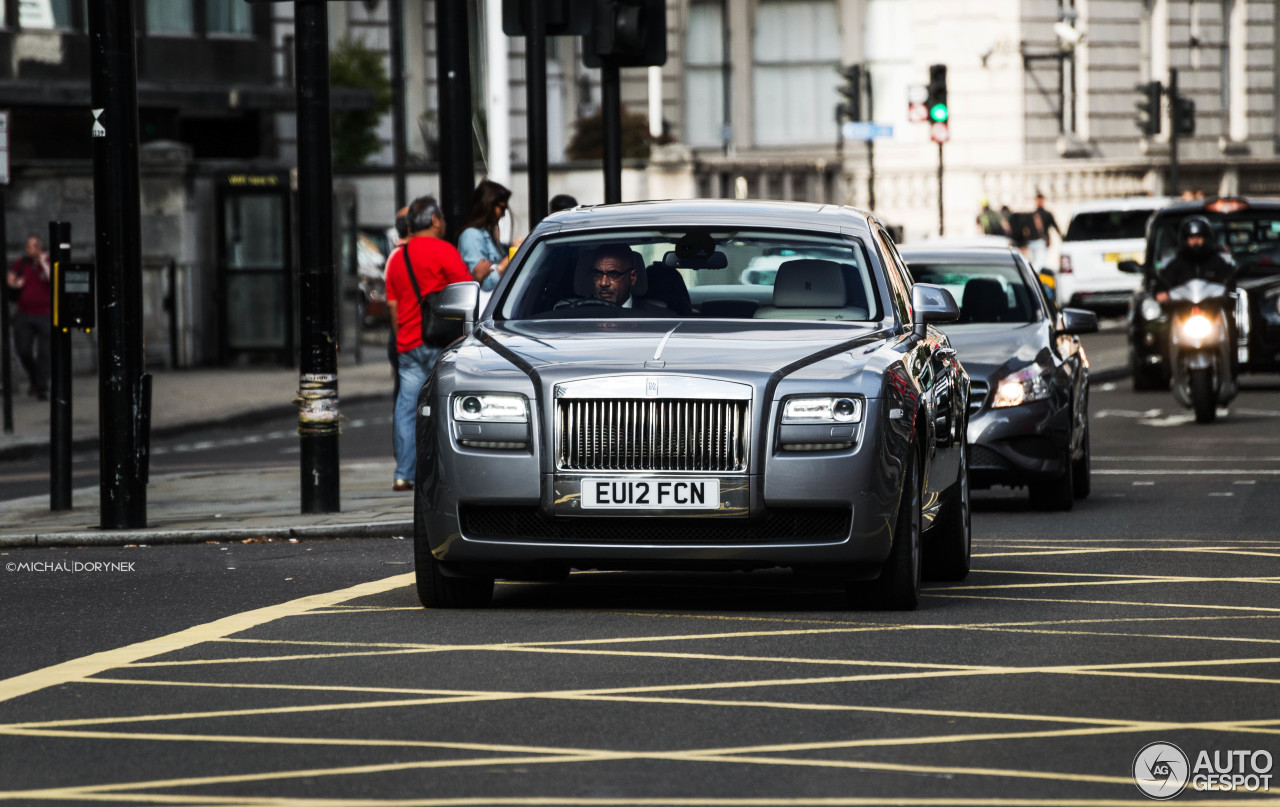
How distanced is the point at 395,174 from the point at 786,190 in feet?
39.5

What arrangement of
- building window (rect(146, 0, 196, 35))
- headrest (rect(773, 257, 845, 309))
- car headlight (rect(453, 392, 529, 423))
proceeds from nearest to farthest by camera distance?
car headlight (rect(453, 392, 529, 423))
headrest (rect(773, 257, 845, 309))
building window (rect(146, 0, 196, 35))

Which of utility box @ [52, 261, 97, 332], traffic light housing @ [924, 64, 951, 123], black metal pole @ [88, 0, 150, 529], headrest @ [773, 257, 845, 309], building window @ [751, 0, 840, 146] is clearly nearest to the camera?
headrest @ [773, 257, 845, 309]

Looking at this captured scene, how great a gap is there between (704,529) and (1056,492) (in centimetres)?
538

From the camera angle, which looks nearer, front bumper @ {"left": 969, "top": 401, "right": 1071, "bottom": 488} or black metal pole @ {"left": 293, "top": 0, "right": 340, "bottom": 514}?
black metal pole @ {"left": 293, "top": 0, "right": 340, "bottom": 514}

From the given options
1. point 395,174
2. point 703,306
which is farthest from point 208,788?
point 395,174

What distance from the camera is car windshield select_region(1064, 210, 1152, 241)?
38781 mm

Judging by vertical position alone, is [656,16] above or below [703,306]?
above

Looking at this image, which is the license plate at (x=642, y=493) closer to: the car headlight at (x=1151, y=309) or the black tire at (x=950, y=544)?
the black tire at (x=950, y=544)

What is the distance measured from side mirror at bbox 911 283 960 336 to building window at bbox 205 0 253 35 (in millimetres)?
32565

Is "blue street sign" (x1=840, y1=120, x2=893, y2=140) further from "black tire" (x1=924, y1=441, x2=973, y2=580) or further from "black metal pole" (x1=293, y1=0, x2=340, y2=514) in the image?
"black tire" (x1=924, y1=441, x2=973, y2=580)

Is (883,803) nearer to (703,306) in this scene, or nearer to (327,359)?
(703,306)

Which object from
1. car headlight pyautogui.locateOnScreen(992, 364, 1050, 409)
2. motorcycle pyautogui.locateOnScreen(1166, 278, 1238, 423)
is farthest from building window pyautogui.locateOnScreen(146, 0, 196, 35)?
car headlight pyautogui.locateOnScreen(992, 364, 1050, 409)

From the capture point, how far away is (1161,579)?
10227 millimetres

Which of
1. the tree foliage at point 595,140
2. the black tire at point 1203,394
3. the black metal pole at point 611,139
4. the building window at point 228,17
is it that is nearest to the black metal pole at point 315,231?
the black metal pole at point 611,139
